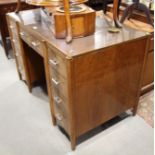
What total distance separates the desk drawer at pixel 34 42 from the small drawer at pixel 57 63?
0.41ft

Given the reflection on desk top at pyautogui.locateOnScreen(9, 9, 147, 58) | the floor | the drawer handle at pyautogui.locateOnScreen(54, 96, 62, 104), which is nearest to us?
the reflection on desk top at pyautogui.locateOnScreen(9, 9, 147, 58)

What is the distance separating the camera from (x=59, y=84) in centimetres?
129

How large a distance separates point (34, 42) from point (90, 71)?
1.77ft

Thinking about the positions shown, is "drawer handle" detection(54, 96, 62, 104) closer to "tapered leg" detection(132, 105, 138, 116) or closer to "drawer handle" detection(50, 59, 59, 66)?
"drawer handle" detection(50, 59, 59, 66)

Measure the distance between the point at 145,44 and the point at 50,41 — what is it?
630mm

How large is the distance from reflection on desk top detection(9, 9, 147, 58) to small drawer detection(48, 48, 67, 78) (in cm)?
6

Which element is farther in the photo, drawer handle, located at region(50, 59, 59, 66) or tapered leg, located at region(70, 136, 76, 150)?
tapered leg, located at region(70, 136, 76, 150)

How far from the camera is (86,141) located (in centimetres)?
154

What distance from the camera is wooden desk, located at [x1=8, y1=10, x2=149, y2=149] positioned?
1.16m

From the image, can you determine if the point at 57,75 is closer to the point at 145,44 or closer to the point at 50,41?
the point at 50,41

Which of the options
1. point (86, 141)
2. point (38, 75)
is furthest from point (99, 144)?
point (38, 75)

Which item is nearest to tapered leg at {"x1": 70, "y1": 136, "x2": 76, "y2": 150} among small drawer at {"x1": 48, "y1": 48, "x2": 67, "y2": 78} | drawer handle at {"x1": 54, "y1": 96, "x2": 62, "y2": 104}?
drawer handle at {"x1": 54, "y1": 96, "x2": 62, "y2": 104}

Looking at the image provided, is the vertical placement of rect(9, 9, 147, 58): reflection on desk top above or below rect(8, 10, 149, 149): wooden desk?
above

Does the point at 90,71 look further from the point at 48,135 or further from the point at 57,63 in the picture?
the point at 48,135
